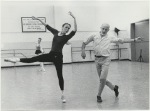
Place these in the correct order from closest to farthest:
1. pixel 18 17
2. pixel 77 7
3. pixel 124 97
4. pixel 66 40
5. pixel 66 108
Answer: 1. pixel 66 108
2. pixel 66 40
3. pixel 124 97
4. pixel 18 17
5. pixel 77 7

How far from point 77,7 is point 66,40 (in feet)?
35.0

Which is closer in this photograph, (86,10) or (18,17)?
(18,17)

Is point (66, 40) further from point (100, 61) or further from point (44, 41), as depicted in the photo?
point (44, 41)

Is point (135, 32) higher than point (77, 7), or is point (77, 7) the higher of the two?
point (77, 7)

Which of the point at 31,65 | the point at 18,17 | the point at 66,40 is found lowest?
the point at 31,65

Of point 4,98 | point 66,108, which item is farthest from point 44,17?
point 66,108

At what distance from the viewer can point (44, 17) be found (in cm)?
1403

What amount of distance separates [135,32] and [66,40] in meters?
11.4

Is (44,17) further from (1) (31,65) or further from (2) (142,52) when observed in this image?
(2) (142,52)

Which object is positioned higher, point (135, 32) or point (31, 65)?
point (135, 32)

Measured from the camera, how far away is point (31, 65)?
1392 centimetres

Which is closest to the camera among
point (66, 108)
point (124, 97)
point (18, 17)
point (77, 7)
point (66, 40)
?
point (66, 108)

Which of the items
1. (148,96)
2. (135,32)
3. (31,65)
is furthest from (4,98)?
(135,32)

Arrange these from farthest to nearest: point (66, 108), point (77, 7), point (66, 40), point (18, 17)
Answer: point (77, 7)
point (18, 17)
point (66, 40)
point (66, 108)
